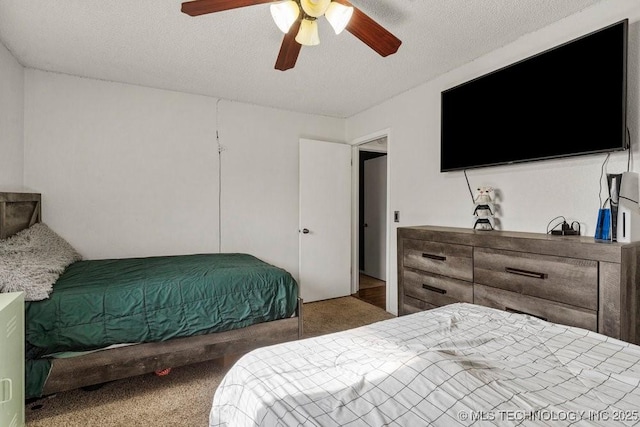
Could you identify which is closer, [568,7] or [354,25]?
[354,25]

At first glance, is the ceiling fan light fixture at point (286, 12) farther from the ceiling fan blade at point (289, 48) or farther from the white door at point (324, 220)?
the white door at point (324, 220)

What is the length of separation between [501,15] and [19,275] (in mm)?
3304

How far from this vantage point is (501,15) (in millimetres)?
2051

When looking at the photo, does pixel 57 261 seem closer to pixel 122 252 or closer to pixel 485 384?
pixel 122 252

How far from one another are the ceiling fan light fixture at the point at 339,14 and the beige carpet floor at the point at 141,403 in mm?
2255

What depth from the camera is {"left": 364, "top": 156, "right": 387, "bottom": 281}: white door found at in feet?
16.9

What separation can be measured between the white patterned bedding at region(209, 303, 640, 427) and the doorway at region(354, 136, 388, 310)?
3642 mm

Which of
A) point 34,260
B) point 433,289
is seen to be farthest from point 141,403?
point 433,289

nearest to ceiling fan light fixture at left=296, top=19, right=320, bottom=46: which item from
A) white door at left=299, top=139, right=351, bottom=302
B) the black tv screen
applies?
the black tv screen

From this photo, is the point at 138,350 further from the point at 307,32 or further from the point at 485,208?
the point at 485,208

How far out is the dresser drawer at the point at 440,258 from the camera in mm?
2219

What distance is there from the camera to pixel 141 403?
6.47 feet

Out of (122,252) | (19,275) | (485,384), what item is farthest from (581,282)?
(122,252)

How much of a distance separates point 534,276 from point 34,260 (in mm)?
3108
